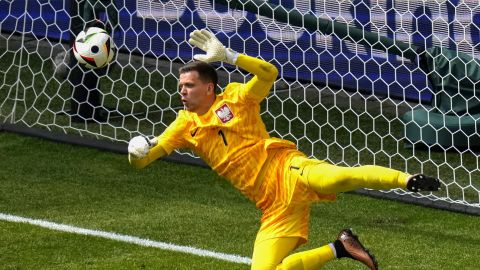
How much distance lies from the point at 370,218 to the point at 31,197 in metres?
2.46

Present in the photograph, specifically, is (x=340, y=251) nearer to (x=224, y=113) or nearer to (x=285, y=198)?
(x=285, y=198)

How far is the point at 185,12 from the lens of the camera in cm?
1079

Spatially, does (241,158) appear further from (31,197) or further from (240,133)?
(31,197)

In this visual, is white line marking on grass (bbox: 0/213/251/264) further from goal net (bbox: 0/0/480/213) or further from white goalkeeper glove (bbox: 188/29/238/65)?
goal net (bbox: 0/0/480/213)

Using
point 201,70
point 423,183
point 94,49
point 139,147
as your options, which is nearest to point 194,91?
point 201,70

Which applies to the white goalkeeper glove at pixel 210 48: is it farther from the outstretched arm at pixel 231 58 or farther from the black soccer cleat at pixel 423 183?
the black soccer cleat at pixel 423 183

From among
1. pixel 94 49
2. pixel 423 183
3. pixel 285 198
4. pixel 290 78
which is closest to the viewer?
pixel 423 183

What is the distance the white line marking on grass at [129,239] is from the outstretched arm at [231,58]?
4.36 feet

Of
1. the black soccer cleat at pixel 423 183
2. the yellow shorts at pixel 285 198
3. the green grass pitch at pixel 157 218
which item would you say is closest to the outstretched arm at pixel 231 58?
the yellow shorts at pixel 285 198

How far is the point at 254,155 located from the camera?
6.62 metres

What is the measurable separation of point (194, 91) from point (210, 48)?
297 millimetres

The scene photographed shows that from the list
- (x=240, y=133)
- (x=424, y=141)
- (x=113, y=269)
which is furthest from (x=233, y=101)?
(x=424, y=141)

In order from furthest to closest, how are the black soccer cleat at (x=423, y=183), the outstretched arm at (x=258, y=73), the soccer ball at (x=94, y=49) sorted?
the soccer ball at (x=94, y=49), the outstretched arm at (x=258, y=73), the black soccer cleat at (x=423, y=183)

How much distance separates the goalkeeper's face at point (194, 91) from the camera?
21.6 ft
